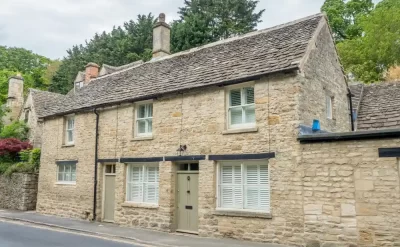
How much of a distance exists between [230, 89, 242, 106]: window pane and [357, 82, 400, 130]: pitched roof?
20.7 ft

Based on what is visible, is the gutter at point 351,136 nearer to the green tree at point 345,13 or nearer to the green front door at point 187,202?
the green front door at point 187,202

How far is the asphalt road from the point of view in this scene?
11047 mm

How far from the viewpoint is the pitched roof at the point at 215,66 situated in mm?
Result: 12648

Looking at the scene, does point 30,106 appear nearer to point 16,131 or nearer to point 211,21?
point 16,131

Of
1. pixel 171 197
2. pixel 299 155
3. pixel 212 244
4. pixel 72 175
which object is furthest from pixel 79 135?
pixel 299 155

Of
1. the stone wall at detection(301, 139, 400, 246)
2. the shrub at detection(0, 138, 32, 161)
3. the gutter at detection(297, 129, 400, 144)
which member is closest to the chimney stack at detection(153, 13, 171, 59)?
the gutter at detection(297, 129, 400, 144)

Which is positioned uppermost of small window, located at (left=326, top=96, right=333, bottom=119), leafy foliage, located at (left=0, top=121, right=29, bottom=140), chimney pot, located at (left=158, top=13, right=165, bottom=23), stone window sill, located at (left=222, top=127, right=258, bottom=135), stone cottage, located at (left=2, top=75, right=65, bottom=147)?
chimney pot, located at (left=158, top=13, right=165, bottom=23)

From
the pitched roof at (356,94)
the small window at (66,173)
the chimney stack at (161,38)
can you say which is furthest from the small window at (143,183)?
the pitched roof at (356,94)

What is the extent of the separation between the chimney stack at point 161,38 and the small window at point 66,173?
25.4 ft

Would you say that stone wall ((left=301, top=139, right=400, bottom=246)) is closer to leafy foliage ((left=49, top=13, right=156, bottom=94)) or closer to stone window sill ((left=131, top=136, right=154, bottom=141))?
stone window sill ((left=131, top=136, right=154, bottom=141))

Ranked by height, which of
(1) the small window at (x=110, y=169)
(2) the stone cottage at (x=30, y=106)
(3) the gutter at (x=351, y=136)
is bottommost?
(1) the small window at (x=110, y=169)

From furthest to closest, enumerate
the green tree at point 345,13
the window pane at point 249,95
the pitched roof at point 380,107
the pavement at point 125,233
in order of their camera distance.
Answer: the green tree at point 345,13 → the pitched roof at point 380,107 → the window pane at point 249,95 → the pavement at point 125,233

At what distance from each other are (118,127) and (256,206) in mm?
7639

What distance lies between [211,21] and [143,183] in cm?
2433
